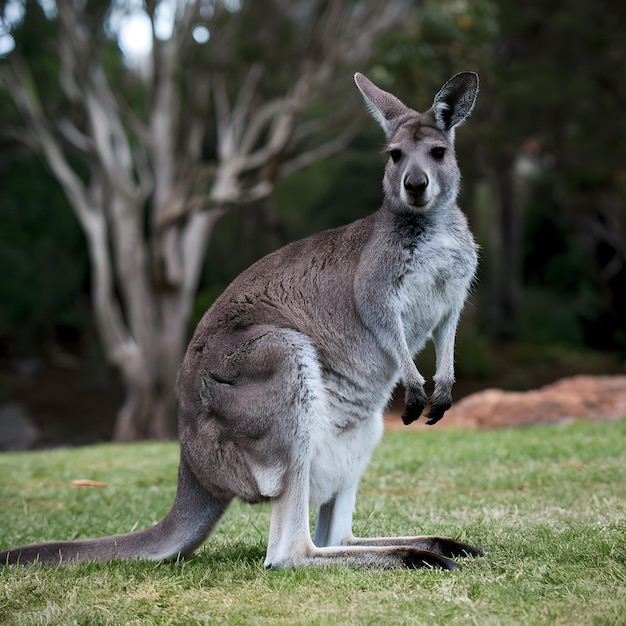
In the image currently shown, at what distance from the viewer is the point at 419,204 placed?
12.6 feet

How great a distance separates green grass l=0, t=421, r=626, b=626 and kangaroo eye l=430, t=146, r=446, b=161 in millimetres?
1634

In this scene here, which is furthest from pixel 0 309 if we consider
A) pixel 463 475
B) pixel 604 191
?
pixel 463 475

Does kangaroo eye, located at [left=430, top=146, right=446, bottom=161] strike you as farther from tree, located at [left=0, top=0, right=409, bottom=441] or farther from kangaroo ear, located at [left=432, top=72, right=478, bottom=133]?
tree, located at [left=0, top=0, right=409, bottom=441]

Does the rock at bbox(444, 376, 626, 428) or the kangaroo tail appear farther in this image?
the rock at bbox(444, 376, 626, 428)

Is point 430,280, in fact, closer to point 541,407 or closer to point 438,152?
point 438,152

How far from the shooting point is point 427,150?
12.8 feet

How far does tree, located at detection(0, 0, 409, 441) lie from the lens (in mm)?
15078

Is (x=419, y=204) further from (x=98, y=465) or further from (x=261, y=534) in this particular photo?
(x=98, y=465)

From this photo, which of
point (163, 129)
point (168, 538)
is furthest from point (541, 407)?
point (163, 129)

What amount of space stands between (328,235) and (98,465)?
4399mm

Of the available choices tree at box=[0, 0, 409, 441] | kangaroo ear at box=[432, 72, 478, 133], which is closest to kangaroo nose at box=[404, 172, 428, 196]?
kangaroo ear at box=[432, 72, 478, 133]

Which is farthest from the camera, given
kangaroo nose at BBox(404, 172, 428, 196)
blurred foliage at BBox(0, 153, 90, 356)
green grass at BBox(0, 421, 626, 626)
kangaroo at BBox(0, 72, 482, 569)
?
blurred foliage at BBox(0, 153, 90, 356)

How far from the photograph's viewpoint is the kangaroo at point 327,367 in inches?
139

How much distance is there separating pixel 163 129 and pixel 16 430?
7.40m
